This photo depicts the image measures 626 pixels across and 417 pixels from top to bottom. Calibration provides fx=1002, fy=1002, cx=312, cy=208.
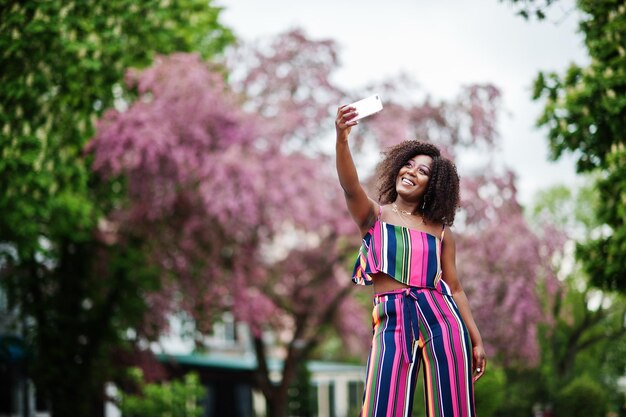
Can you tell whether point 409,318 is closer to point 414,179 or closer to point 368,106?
point 414,179

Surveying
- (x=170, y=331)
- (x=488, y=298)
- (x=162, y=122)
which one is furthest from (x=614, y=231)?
(x=170, y=331)

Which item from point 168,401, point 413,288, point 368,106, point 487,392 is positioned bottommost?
point 487,392

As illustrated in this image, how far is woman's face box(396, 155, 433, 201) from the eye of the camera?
4.84 m

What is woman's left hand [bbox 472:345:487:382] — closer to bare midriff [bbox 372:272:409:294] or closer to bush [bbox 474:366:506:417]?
bare midriff [bbox 372:272:409:294]

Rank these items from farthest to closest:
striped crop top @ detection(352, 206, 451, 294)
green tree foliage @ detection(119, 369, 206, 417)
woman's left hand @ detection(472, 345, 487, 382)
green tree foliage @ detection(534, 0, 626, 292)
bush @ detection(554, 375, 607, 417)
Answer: bush @ detection(554, 375, 607, 417) < green tree foliage @ detection(119, 369, 206, 417) < green tree foliage @ detection(534, 0, 626, 292) < woman's left hand @ detection(472, 345, 487, 382) < striped crop top @ detection(352, 206, 451, 294)

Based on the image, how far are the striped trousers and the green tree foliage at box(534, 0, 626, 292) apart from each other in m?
5.94

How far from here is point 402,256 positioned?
464 centimetres

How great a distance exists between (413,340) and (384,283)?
31 cm

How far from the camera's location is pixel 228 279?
18219 mm

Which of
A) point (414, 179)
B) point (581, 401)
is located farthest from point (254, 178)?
point (581, 401)

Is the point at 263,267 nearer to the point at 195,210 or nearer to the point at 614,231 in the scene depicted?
the point at 195,210

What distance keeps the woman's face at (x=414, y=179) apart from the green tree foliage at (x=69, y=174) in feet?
23.2

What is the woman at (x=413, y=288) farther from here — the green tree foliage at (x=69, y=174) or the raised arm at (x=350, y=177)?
the green tree foliage at (x=69, y=174)

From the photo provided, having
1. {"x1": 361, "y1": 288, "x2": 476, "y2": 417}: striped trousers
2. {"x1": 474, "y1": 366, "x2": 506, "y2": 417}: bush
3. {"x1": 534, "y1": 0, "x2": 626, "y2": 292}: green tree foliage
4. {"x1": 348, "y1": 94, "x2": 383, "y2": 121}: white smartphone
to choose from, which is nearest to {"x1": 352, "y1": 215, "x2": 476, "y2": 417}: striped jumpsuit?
{"x1": 361, "y1": 288, "x2": 476, "y2": 417}: striped trousers
